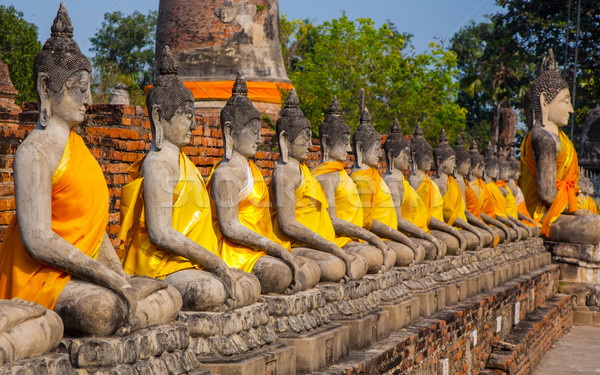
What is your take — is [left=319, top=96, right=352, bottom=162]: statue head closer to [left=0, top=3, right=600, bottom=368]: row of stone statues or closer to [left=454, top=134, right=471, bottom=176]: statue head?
[left=0, top=3, right=600, bottom=368]: row of stone statues

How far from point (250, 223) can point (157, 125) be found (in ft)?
3.54

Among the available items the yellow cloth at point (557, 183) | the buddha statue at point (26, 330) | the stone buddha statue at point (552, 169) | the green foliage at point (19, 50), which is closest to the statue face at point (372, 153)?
the buddha statue at point (26, 330)

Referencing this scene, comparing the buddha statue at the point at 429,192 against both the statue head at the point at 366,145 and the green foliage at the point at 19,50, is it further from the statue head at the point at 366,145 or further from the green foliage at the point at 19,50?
the green foliage at the point at 19,50

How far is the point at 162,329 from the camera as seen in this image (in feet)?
12.6

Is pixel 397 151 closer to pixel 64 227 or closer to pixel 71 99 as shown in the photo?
pixel 71 99

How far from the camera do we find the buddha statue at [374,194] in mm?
7418

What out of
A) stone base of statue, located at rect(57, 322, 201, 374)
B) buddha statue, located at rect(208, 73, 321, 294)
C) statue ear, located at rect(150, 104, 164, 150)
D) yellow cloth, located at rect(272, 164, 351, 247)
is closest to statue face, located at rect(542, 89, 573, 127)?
yellow cloth, located at rect(272, 164, 351, 247)

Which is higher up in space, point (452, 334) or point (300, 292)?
point (300, 292)

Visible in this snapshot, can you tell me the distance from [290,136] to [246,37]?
6.60 meters

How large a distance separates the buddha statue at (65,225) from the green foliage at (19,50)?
1805cm

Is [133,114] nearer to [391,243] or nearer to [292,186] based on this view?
[292,186]

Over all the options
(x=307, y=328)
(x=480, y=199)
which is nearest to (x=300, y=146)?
(x=307, y=328)

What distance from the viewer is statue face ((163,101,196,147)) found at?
4578 mm

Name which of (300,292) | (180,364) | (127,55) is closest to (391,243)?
(300,292)
